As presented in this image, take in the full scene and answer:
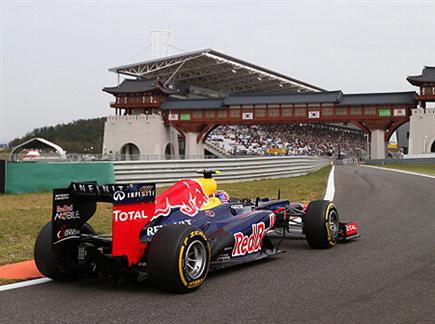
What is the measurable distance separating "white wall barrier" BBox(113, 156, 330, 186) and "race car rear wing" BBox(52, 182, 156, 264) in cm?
1290

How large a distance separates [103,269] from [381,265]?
331 centimetres

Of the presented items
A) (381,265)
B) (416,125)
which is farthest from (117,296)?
(416,125)

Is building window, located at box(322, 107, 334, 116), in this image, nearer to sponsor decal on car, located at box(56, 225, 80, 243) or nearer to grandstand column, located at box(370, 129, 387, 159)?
grandstand column, located at box(370, 129, 387, 159)

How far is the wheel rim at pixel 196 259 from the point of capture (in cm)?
530

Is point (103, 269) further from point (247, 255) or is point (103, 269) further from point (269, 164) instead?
point (269, 164)

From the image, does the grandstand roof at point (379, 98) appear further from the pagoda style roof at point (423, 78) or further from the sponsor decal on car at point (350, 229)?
the sponsor decal on car at point (350, 229)

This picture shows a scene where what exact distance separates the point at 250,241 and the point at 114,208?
2050 millimetres

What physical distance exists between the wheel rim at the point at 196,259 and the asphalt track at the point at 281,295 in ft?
0.63

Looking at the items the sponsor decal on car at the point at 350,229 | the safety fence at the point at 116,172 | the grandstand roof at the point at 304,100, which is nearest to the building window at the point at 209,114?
the grandstand roof at the point at 304,100

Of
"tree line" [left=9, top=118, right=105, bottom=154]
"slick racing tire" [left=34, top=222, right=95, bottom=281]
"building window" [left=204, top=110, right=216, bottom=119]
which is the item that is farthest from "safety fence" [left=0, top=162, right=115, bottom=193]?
"tree line" [left=9, top=118, right=105, bottom=154]

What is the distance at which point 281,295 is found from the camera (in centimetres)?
505

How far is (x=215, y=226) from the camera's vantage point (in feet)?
20.6

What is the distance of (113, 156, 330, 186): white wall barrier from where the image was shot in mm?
18756

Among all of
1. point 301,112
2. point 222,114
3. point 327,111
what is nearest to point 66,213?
point 327,111
